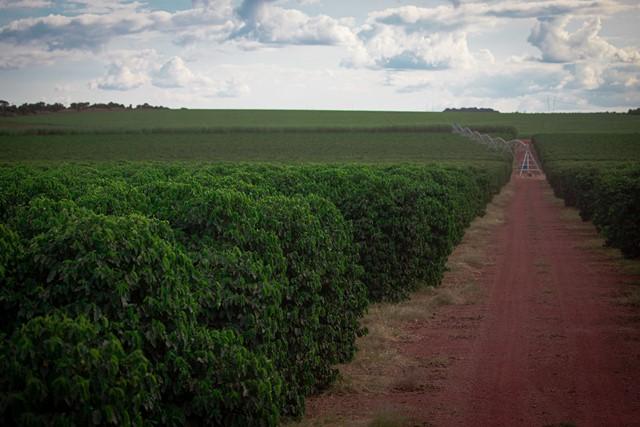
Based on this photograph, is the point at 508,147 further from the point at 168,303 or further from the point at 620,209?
the point at 168,303

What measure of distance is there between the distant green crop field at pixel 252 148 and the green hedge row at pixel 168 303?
43.4 meters

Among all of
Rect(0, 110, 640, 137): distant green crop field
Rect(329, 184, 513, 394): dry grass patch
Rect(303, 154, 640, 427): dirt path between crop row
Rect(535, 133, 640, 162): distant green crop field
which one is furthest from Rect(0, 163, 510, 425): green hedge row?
Rect(0, 110, 640, 137): distant green crop field

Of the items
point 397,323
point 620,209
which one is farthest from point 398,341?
point 620,209

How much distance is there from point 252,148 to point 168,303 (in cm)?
6137

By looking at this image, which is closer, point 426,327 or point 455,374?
point 455,374

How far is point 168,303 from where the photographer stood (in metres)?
5.66

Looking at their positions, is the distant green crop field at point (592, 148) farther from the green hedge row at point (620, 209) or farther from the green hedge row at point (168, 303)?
the green hedge row at point (168, 303)

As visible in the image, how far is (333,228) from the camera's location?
10.1m

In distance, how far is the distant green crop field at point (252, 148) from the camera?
5684 centimetres

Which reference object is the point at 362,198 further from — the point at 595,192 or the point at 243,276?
the point at 595,192

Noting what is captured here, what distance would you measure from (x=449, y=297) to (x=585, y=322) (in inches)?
112

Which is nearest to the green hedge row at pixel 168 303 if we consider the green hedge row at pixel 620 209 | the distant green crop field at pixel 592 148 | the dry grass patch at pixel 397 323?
the dry grass patch at pixel 397 323

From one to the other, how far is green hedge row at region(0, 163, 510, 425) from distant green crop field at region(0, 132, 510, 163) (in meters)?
43.4

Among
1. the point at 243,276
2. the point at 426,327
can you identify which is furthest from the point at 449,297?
the point at 243,276
